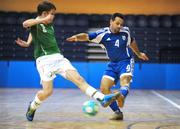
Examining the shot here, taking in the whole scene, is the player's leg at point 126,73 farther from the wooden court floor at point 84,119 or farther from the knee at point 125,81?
the wooden court floor at point 84,119

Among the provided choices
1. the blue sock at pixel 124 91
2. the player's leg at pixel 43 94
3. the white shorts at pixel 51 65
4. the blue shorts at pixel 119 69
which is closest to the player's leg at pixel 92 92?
the white shorts at pixel 51 65

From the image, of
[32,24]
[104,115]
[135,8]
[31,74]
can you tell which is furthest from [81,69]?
[32,24]

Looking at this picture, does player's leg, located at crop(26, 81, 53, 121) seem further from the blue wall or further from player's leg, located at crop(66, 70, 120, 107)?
the blue wall

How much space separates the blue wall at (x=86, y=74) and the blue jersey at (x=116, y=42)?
1031 cm

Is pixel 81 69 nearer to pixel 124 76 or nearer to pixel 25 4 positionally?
pixel 25 4

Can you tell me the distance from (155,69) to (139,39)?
293 cm

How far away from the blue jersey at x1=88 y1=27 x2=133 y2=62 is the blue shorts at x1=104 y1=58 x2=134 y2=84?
0.09 meters

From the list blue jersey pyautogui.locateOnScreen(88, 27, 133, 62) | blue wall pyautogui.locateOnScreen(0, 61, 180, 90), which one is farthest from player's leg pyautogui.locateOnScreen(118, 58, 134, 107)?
blue wall pyautogui.locateOnScreen(0, 61, 180, 90)

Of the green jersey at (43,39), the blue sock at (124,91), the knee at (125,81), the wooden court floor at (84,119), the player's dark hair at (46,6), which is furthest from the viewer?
the knee at (125,81)

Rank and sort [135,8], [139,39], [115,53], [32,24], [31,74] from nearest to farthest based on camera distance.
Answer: [32,24]
[115,53]
[31,74]
[139,39]
[135,8]

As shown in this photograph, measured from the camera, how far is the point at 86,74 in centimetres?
1880

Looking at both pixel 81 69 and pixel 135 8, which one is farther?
pixel 135 8

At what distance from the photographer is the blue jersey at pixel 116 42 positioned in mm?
8352

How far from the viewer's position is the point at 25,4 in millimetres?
22984
